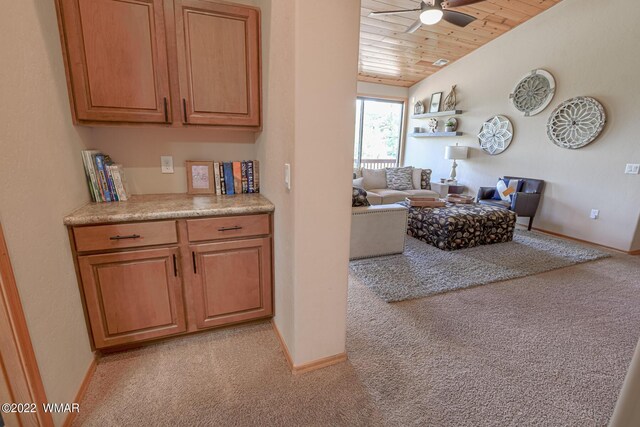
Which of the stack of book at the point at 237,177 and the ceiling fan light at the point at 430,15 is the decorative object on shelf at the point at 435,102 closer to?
the ceiling fan light at the point at 430,15

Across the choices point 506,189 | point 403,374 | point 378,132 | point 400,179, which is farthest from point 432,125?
point 403,374

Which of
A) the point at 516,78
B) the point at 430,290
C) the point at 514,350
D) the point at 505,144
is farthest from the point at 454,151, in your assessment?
the point at 514,350

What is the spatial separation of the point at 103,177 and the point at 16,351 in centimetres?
103

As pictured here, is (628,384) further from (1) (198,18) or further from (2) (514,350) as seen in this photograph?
(1) (198,18)

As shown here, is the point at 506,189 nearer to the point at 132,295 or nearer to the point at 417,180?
the point at 417,180

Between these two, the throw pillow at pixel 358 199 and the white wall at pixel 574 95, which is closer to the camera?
the throw pillow at pixel 358 199

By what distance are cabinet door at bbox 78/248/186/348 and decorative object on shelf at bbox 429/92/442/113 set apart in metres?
6.12

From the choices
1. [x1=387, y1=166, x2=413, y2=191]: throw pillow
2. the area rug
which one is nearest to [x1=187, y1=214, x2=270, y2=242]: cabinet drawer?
the area rug

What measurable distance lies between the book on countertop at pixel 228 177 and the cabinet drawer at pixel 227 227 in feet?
1.43

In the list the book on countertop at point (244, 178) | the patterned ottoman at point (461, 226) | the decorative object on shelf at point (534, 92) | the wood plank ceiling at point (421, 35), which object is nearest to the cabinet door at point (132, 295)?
the book on countertop at point (244, 178)

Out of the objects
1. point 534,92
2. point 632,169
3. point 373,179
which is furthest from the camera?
point 373,179

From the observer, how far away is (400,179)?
18.1 feet

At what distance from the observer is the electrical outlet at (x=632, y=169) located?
136 inches

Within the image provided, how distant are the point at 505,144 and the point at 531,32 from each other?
1662 mm
